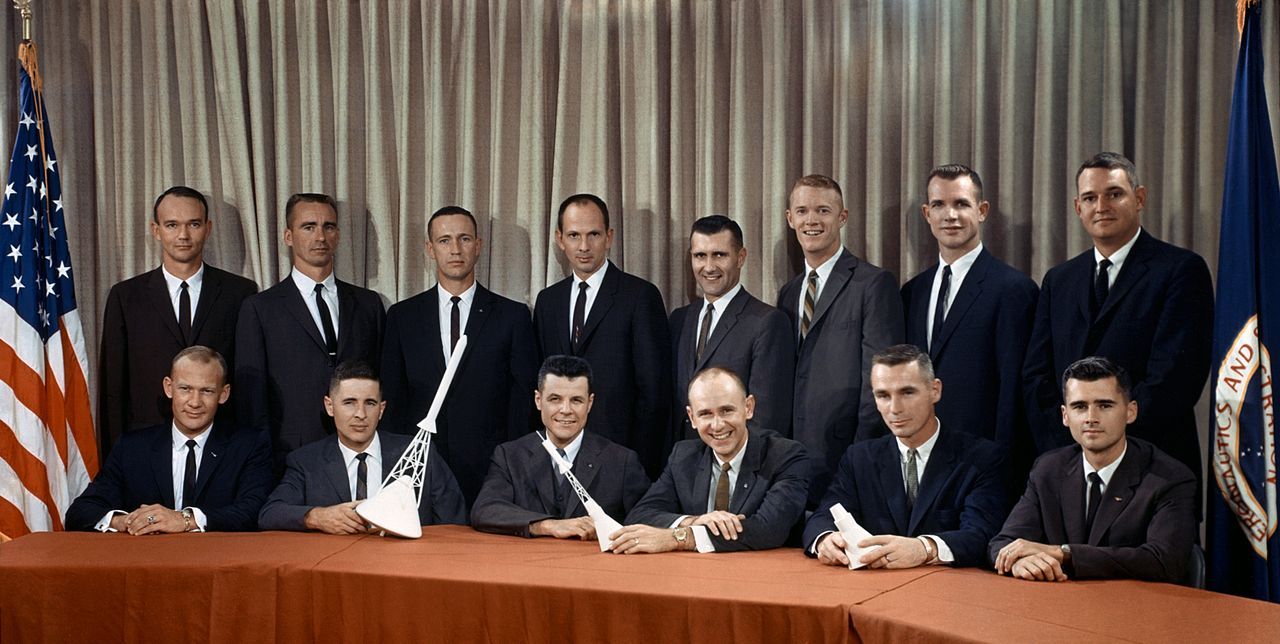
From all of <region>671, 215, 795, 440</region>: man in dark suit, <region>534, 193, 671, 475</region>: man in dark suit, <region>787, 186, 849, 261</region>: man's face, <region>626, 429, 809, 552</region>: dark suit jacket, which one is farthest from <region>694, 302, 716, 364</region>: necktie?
<region>626, 429, 809, 552</region>: dark suit jacket

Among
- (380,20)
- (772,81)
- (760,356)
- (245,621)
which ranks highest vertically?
(380,20)

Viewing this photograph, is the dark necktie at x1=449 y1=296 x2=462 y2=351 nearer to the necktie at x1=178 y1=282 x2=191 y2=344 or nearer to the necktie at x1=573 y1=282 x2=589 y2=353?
the necktie at x1=573 y1=282 x2=589 y2=353

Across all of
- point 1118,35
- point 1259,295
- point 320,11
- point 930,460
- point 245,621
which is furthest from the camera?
point 320,11

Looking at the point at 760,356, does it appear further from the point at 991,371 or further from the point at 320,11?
the point at 320,11

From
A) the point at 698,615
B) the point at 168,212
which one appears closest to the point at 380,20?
the point at 168,212

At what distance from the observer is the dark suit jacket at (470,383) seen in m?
5.09

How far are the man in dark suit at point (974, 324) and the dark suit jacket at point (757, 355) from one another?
0.56 meters

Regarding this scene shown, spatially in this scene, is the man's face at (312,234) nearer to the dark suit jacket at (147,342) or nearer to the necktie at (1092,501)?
the dark suit jacket at (147,342)

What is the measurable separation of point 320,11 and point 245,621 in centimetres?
352

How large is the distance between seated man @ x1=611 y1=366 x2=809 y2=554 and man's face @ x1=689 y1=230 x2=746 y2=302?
75cm

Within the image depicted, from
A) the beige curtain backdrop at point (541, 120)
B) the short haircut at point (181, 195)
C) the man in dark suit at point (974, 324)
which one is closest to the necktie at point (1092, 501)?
the man in dark suit at point (974, 324)

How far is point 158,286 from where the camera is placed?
17.4 feet

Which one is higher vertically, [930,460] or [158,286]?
[158,286]

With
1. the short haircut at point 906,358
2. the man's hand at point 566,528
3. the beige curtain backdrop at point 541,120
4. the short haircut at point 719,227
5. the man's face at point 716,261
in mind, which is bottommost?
the man's hand at point 566,528
